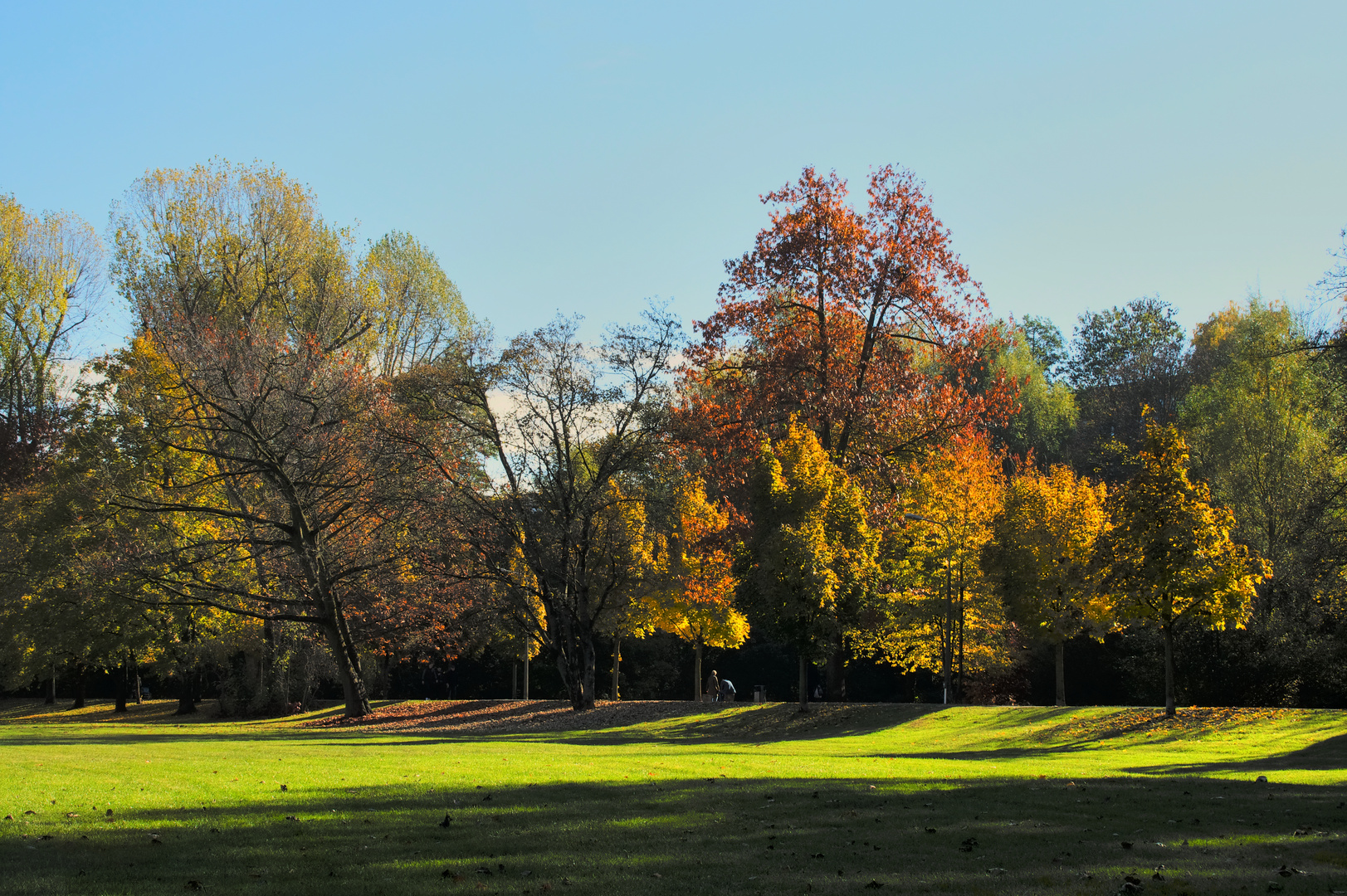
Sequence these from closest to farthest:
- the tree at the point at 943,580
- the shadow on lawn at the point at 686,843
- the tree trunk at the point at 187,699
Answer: the shadow on lawn at the point at 686,843 < the tree at the point at 943,580 < the tree trunk at the point at 187,699

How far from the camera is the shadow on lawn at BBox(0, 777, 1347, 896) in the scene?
277 inches

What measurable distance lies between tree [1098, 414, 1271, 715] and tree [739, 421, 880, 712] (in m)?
6.83

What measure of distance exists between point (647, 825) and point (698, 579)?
26284 mm

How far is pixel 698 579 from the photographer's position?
35469mm

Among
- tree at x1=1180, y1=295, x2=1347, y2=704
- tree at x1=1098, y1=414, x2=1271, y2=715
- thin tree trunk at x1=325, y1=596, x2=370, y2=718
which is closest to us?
tree at x1=1098, y1=414, x2=1271, y2=715

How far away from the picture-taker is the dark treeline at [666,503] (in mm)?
29062

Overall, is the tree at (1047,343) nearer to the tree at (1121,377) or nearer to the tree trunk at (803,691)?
the tree at (1121,377)

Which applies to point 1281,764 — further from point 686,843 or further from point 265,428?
point 265,428

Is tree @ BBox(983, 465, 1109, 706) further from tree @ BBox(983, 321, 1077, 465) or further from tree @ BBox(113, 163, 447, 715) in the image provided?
tree @ BBox(983, 321, 1077, 465)

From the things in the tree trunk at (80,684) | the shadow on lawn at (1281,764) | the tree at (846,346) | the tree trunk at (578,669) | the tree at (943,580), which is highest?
the tree at (846,346)

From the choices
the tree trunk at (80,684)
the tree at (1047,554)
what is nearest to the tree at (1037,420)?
the tree at (1047,554)

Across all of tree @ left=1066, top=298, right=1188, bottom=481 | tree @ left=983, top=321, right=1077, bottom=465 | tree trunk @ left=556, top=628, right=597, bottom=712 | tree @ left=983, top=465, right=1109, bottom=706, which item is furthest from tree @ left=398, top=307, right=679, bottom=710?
tree @ left=983, top=321, right=1077, bottom=465

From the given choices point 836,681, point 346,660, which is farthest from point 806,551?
point 346,660

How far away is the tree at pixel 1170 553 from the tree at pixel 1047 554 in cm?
580
